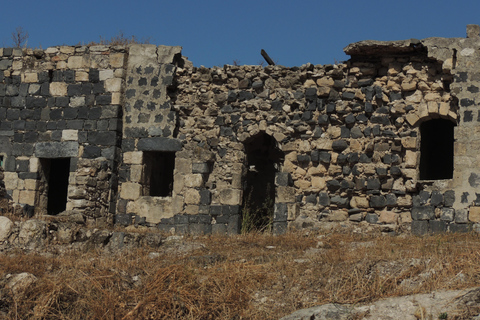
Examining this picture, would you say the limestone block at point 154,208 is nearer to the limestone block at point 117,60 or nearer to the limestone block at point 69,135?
the limestone block at point 69,135

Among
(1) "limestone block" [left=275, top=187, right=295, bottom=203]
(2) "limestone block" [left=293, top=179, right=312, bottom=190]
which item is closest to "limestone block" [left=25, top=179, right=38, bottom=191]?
(1) "limestone block" [left=275, top=187, right=295, bottom=203]

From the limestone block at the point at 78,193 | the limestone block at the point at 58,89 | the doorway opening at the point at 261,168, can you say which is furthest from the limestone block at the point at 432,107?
the limestone block at the point at 58,89

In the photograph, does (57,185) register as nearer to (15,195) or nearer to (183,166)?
(15,195)

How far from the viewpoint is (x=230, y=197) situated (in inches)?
488

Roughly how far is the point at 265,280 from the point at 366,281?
128cm

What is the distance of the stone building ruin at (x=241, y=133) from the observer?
11.6m

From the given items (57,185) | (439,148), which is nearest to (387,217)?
(439,148)

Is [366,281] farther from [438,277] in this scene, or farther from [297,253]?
[297,253]

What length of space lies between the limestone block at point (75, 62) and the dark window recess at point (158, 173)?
228 centimetres

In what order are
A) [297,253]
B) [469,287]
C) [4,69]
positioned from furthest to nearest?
[4,69], [297,253], [469,287]

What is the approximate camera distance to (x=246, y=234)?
1198 cm

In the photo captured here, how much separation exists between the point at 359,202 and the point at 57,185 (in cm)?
709

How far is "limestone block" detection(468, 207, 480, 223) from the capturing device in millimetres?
10984

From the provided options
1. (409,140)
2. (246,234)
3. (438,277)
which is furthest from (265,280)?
(409,140)
